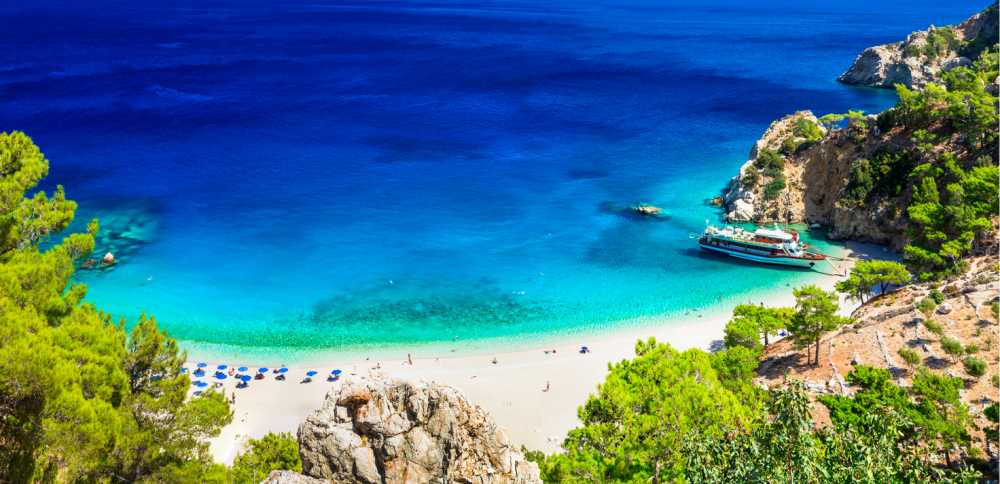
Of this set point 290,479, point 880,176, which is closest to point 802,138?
point 880,176

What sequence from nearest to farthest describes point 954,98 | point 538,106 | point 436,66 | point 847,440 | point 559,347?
point 847,440 → point 559,347 → point 954,98 → point 538,106 → point 436,66

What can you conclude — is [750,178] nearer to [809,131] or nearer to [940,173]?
[809,131]

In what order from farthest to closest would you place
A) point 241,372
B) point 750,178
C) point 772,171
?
point 750,178 → point 772,171 → point 241,372

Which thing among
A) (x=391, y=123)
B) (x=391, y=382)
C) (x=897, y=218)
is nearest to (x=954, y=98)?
(x=897, y=218)

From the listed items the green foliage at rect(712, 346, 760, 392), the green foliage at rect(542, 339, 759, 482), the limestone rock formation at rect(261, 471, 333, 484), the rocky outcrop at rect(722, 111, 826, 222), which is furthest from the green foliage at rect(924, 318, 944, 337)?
the limestone rock formation at rect(261, 471, 333, 484)

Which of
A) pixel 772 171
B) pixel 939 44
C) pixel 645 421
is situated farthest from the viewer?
pixel 939 44

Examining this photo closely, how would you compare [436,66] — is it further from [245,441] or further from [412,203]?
[245,441]
